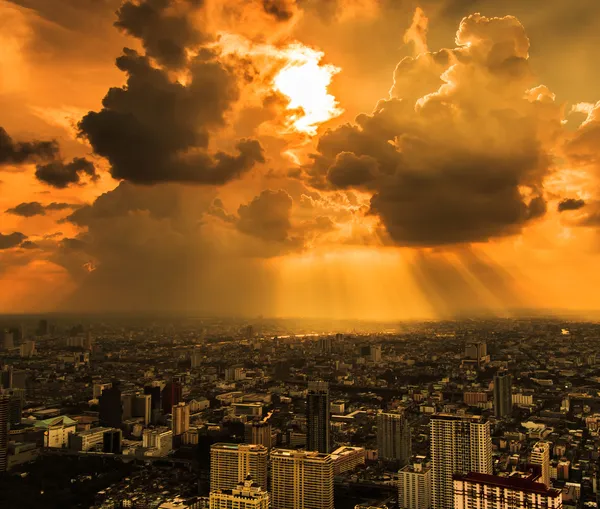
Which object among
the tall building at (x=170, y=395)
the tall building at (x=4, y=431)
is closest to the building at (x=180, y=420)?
the tall building at (x=170, y=395)

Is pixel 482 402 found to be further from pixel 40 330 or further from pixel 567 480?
pixel 40 330

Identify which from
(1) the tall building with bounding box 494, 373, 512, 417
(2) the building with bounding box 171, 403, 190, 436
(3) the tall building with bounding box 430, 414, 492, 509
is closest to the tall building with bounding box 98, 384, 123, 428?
(2) the building with bounding box 171, 403, 190, 436

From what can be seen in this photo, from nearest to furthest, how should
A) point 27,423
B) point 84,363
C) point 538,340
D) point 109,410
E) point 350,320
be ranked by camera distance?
point 27,423 < point 109,410 < point 84,363 < point 538,340 < point 350,320

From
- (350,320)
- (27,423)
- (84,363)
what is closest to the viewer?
(27,423)

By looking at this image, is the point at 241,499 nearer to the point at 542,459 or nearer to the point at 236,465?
the point at 236,465

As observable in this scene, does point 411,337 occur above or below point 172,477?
above

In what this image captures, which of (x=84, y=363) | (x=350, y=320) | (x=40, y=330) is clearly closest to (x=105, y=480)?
(x=40, y=330)

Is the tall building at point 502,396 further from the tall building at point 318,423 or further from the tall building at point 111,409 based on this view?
Result: the tall building at point 111,409
